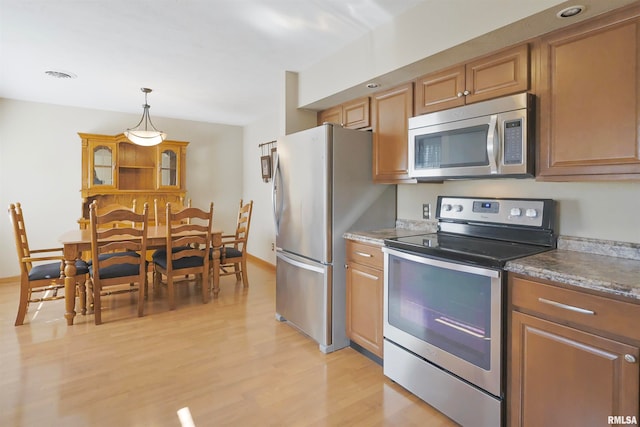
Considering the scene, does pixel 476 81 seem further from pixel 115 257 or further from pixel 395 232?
pixel 115 257

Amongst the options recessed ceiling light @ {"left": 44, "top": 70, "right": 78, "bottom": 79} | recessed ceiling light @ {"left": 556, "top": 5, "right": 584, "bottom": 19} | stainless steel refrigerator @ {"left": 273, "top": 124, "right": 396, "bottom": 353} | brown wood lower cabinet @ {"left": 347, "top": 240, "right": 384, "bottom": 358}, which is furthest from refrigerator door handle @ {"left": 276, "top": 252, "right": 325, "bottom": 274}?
recessed ceiling light @ {"left": 44, "top": 70, "right": 78, "bottom": 79}

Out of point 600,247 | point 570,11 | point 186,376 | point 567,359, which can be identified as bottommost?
point 186,376

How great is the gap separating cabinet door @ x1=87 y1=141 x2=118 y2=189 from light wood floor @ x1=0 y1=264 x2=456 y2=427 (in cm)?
203

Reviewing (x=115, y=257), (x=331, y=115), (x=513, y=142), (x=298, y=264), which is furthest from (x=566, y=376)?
(x=115, y=257)

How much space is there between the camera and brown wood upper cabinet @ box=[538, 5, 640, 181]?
145 cm

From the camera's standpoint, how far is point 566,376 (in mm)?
1324

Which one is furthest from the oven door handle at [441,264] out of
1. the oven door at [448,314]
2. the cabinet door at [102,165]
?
the cabinet door at [102,165]

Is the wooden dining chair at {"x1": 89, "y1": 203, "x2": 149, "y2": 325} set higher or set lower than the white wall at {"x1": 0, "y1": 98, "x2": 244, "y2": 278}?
lower

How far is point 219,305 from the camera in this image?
11.6 feet

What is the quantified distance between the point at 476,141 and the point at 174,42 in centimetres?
235

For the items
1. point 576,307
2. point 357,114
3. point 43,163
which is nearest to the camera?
point 576,307

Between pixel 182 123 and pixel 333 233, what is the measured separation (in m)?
4.13

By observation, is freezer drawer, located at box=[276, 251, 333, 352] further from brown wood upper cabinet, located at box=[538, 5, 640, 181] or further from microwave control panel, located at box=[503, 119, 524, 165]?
brown wood upper cabinet, located at box=[538, 5, 640, 181]

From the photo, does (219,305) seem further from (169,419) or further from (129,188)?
(129,188)
